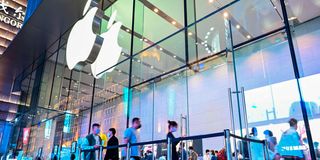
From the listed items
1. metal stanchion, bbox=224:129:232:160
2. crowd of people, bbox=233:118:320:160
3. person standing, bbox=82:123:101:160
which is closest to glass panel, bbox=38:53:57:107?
person standing, bbox=82:123:101:160

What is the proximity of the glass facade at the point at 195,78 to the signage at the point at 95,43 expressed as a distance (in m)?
0.28

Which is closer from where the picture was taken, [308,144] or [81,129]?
[308,144]

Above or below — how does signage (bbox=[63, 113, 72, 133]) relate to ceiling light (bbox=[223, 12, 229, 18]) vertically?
below

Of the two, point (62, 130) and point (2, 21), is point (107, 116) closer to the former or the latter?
point (62, 130)

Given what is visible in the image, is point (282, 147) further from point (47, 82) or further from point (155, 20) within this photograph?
point (47, 82)

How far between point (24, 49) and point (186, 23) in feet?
28.6

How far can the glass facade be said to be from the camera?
12.3 ft

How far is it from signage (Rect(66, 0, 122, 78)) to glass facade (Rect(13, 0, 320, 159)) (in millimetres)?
281

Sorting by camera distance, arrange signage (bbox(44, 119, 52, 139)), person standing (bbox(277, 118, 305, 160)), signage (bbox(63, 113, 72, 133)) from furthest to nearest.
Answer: signage (bbox(44, 119, 52, 139)) → signage (bbox(63, 113, 72, 133)) → person standing (bbox(277, 118, 305, 160))

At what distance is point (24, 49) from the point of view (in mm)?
11430

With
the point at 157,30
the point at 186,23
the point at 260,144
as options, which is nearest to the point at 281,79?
the point at 260,144

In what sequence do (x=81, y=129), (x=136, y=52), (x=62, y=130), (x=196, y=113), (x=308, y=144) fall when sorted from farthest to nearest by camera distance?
(x=196, y=113) < (x=62, y=130) < (x=81, y=129) < (x=136, y=52) < (x=308, y=144)

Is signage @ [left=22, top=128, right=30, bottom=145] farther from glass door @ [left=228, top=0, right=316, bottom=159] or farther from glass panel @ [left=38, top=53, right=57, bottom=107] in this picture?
glass door @ [left=228, top=0, right=316, bottom=159]

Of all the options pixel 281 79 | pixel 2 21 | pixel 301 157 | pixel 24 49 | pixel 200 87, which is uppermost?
pixel 2 21
